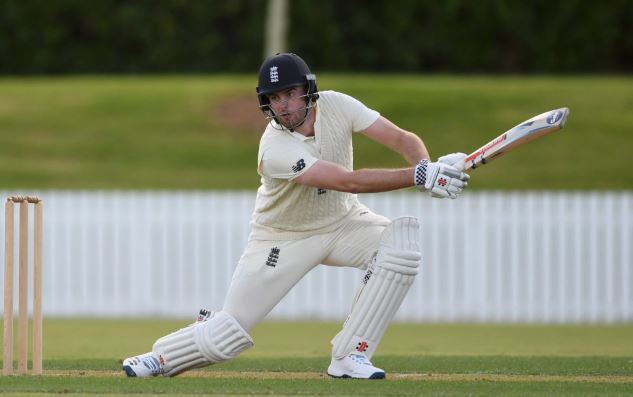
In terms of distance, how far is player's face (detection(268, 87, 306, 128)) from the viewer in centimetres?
550

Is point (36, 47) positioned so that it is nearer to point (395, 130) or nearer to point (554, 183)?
point (554, 183)

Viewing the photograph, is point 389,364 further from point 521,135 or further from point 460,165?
point 521,135

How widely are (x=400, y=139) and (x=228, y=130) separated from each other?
34.0ft

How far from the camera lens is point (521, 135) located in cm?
530

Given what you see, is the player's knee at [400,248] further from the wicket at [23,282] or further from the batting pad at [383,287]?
the wicket at [23,282]

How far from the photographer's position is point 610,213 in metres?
10.9

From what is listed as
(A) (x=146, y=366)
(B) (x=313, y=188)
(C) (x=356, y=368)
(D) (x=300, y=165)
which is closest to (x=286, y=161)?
(D) (x=300, y=165)

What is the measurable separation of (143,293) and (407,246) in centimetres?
627

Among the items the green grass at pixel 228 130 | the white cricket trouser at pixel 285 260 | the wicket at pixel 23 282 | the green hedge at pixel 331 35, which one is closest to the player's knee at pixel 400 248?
the white cricket trouser at pixel 285 260

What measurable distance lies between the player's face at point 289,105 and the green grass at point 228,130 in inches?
336

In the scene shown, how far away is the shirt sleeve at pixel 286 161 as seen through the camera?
5.36m

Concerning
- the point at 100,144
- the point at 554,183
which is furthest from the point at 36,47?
the point at 554,183

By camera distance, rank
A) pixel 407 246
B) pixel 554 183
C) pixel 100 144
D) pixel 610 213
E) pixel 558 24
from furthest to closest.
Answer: pixel 558 24, pixel 100 144, pixel 554 183, pixel 610 213, pixel 407 246

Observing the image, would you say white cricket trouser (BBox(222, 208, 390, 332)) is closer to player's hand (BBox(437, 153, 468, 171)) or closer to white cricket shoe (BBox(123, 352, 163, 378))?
white cricket shoe (BBox(123, 352, 163, 378))
